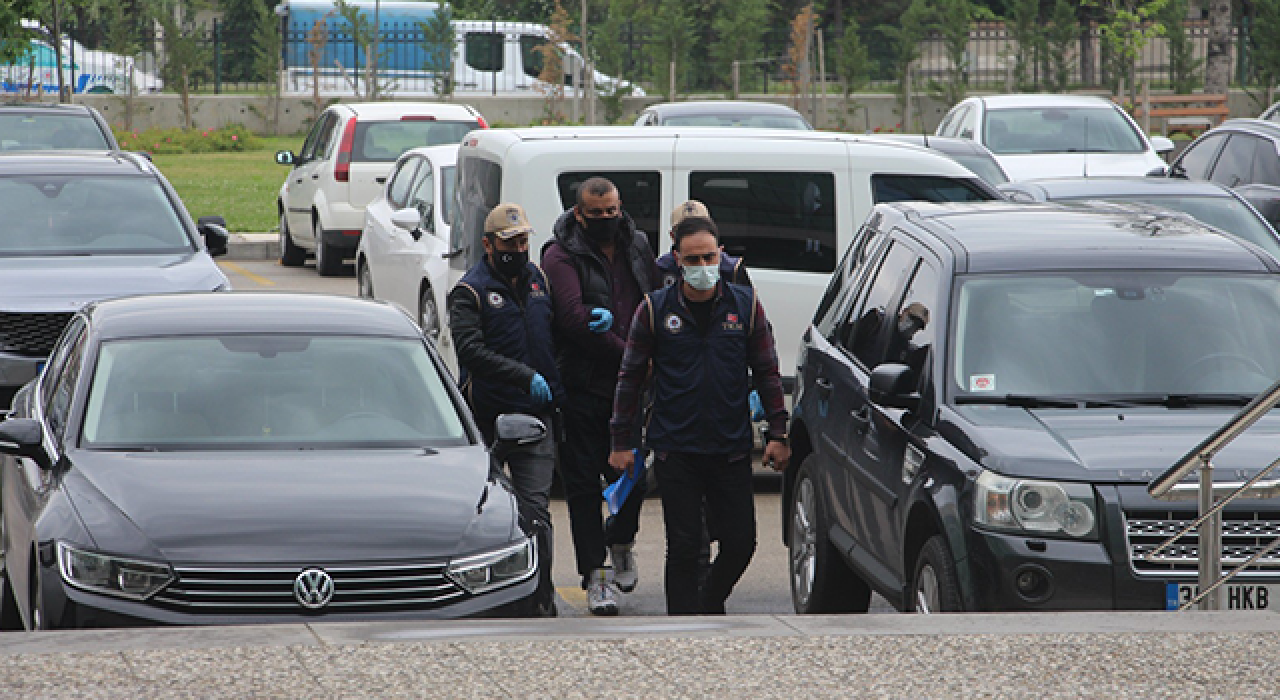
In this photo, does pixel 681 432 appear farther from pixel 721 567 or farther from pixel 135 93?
pixel 135 93

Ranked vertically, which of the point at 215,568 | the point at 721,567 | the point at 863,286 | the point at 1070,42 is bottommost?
the point at 721,567

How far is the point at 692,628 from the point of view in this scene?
579 centimetres

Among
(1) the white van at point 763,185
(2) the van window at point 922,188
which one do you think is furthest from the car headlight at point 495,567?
(2) the van window at point 922,188

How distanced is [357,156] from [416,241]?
6.06 m

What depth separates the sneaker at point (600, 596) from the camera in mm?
7469

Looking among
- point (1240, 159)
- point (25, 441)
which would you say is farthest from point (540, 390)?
point (1240, 159)

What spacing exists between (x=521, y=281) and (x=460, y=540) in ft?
6.97

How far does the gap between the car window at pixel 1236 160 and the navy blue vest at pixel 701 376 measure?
10.5 m

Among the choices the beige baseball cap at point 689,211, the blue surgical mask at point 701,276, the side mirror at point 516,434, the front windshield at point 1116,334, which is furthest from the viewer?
the beige baseball cap at point 689,211

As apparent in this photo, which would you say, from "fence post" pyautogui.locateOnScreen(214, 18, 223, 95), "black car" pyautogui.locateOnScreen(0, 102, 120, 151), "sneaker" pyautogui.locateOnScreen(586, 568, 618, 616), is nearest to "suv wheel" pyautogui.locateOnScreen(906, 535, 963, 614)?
"sneaker" pyautogui.locateOnScreen(586, 568, 618, 616)

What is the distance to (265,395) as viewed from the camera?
652cm

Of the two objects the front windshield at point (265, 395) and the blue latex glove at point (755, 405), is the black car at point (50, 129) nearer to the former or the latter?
the front windshield at point (265, 395)

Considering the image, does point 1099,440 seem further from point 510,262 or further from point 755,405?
point 510,262

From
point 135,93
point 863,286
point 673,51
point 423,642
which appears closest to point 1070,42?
point 673,51
